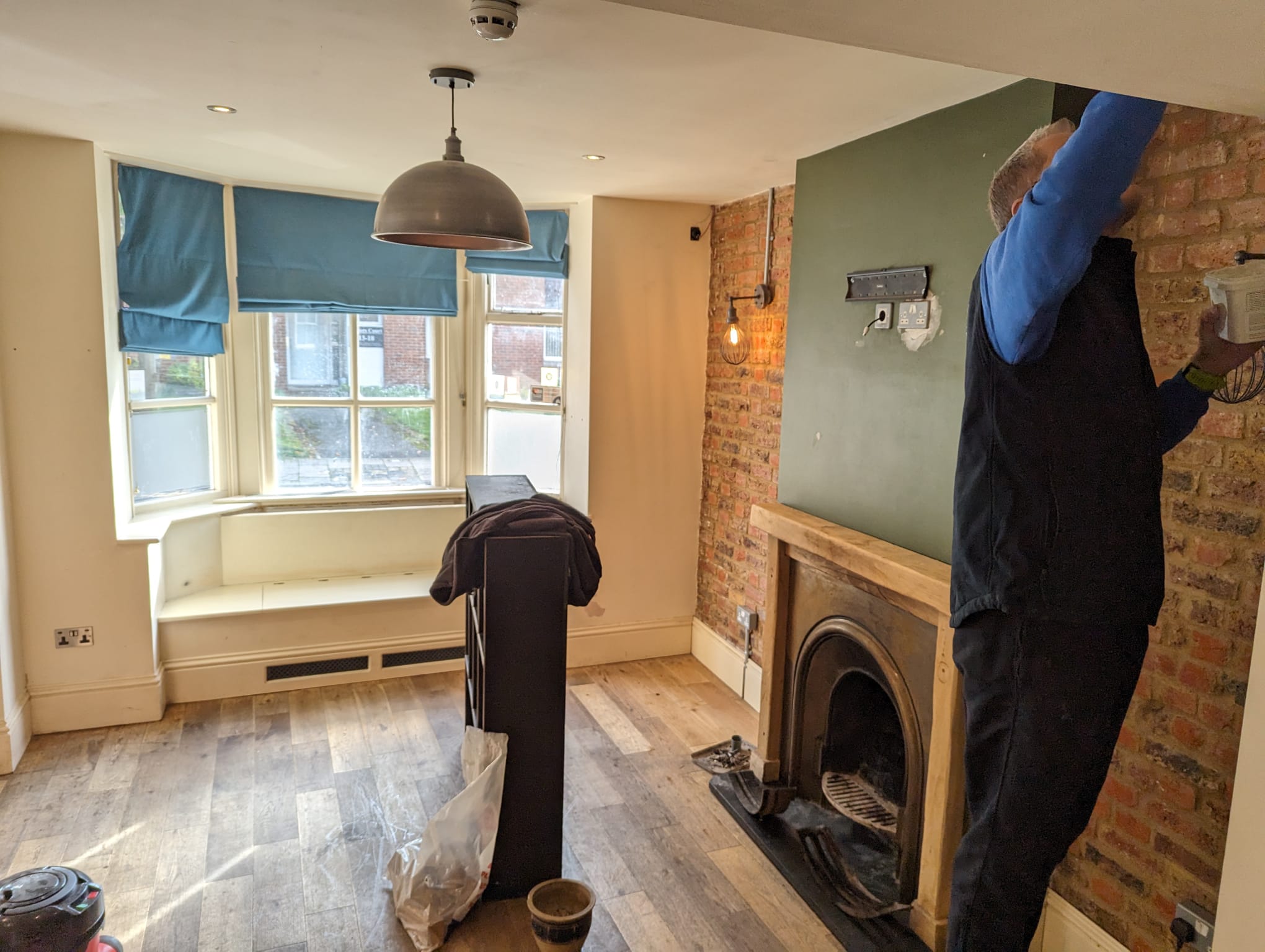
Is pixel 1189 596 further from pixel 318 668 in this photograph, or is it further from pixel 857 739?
pixel 318 668

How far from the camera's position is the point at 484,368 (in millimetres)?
4898

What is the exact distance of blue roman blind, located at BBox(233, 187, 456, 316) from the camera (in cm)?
434

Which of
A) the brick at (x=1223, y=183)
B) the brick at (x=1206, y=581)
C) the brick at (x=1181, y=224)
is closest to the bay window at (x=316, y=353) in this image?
the brick at (x=1181, y=224)

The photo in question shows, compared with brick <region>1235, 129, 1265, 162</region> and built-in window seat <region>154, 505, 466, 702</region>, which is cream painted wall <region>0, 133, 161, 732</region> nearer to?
built-in window seat <region>154, 505, 466, 702</region>

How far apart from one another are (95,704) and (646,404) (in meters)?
3.00

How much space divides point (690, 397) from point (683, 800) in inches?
85.9

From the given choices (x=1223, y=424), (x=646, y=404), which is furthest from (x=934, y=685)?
(x=646, y=404)

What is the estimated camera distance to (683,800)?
11.1ft

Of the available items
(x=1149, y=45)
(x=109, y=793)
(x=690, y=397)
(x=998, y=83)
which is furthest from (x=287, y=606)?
(x=1149, y=45)

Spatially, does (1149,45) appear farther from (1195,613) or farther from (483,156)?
(483,156)

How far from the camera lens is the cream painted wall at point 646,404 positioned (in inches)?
175

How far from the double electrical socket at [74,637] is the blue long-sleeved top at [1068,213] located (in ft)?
13.1

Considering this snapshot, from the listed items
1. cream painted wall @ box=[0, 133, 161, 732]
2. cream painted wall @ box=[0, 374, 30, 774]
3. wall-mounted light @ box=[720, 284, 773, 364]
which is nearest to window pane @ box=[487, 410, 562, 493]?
wall-mounted light @ box=[720, 284, 773, 364]

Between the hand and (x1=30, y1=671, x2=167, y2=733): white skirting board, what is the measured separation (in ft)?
13.8
